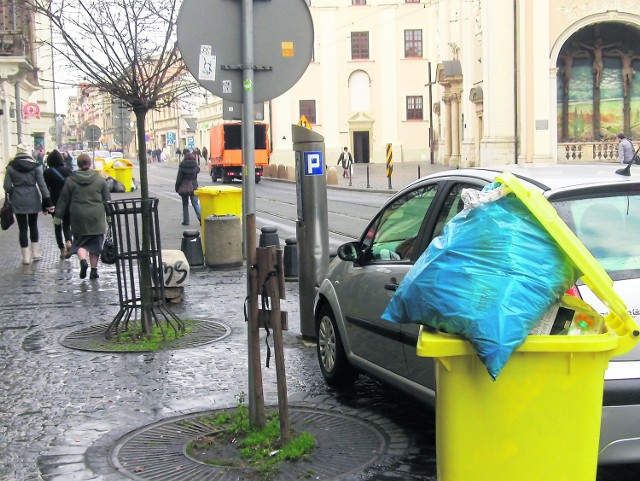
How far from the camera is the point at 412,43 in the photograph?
66.3 meters

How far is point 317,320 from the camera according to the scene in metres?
7.16

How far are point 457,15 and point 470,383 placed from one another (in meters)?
51.9

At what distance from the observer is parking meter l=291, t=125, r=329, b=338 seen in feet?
27.1

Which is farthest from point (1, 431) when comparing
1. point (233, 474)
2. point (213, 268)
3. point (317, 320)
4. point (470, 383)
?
point (213, 268)

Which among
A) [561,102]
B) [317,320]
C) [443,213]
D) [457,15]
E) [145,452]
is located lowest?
[145,452]

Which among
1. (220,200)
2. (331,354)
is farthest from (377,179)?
(331,354)

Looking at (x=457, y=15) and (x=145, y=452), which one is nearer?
(x=145, y=452)

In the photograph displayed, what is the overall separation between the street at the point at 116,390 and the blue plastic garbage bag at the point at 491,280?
5.34 ft

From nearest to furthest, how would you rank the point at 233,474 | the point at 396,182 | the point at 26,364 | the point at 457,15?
the point at 233,474, the point at 26,364, the point at 396,182, the point at 457,15

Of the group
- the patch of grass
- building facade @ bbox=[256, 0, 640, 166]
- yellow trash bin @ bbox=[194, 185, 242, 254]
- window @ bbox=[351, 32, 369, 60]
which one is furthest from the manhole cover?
window @ bbox=[351, 32, 369, 60]

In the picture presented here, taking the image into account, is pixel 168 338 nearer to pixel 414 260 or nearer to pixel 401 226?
pixel 401 226

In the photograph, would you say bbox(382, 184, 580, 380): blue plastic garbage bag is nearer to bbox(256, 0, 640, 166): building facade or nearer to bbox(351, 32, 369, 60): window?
bbox(256, 0, 640, 166): building facade

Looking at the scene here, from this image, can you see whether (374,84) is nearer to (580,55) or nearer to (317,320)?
(580,55)

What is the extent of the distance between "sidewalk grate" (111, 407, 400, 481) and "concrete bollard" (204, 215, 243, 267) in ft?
24.7
